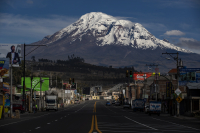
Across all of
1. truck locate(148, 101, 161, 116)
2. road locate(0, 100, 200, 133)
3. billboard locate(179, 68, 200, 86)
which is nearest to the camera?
road locate(0, 100, 200, 133)

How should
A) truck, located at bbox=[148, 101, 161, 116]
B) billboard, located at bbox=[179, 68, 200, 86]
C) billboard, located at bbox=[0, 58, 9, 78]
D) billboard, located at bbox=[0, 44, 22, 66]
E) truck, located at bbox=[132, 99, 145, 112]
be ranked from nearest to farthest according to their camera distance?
truck, located at bbox=[148, 101, 161, 116] → billboard, located at bbox=[179, 68, 200, 86] → billboard, located at bbox=[0, 58, 9, 78] → truck, located at bbox=[132, 99, 145, 112] → billboard, located at bbox=[0, 44, 22, 66]

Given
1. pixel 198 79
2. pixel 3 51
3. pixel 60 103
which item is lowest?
pixel 60 103

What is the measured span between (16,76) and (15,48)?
67.3m

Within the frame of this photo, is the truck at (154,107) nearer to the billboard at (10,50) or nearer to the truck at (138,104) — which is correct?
the truck at (138,104)

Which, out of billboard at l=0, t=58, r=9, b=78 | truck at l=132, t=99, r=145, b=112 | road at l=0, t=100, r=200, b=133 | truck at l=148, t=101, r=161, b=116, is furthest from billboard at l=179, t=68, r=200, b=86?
billboard at l=0, t=58, r=9, b=78

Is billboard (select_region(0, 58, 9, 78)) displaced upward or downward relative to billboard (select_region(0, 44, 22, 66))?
downward

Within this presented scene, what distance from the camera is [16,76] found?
166625 millimetres

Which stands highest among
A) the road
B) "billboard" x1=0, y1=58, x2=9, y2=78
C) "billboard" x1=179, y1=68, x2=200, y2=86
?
Result: "billboard" x1=0, y1=58, x2=9, y2=78

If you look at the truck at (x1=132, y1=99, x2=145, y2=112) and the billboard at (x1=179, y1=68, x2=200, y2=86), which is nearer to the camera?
the billboard at (x1=179, y1=68, x2=200, y2=86)

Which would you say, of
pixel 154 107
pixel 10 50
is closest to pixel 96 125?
pixel 154 107

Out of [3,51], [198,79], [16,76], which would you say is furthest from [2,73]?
[16,76]

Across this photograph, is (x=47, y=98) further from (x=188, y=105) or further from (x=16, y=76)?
(x=16, y=76)

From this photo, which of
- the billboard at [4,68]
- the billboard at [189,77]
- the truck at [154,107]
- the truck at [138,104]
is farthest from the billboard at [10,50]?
the truck at [154,107]

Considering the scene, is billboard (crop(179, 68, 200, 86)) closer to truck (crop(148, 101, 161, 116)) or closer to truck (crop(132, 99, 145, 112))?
truck (crop(148, 101, 161, 116))
